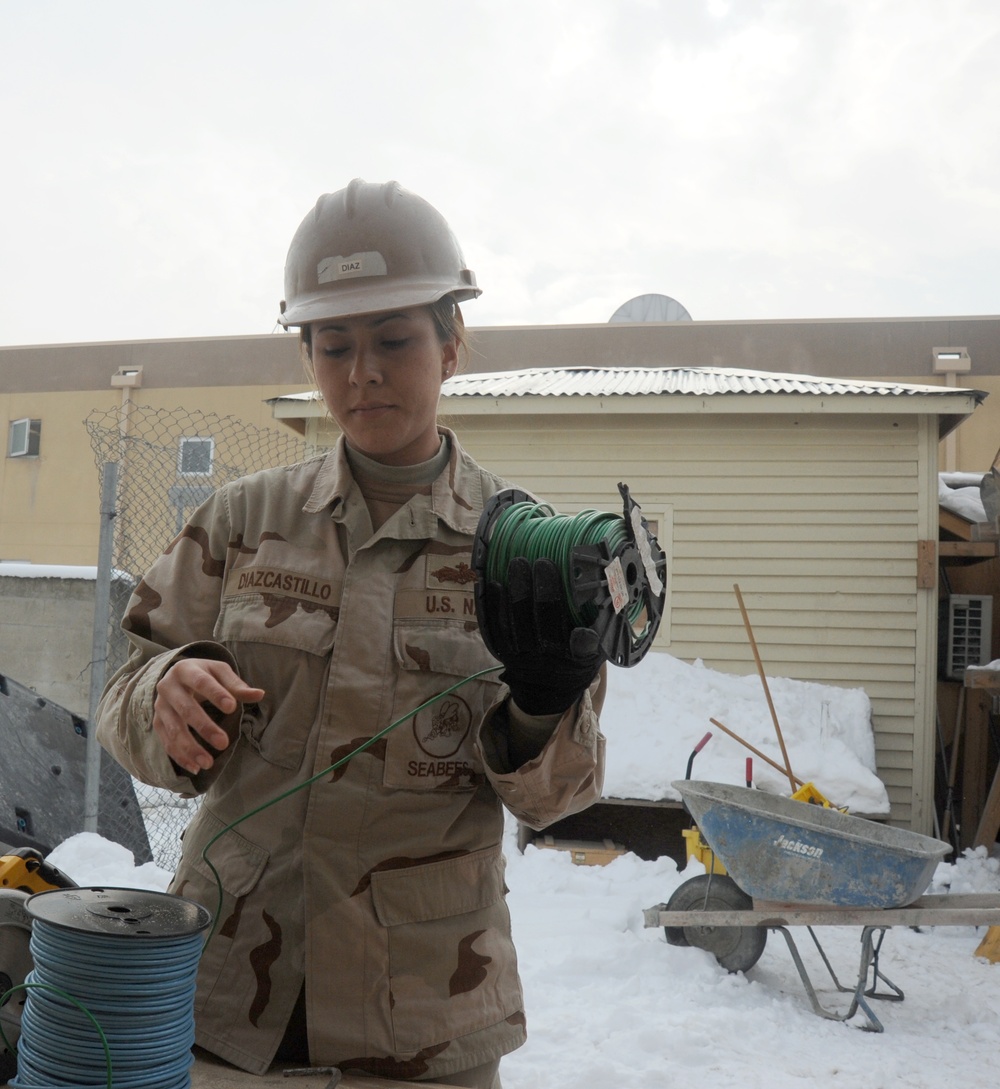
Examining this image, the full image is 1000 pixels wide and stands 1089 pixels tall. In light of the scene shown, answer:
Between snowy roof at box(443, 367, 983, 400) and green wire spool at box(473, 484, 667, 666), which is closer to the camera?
green wire spool at box(473, 484, 667, 666)

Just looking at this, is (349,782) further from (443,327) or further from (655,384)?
(655,384)

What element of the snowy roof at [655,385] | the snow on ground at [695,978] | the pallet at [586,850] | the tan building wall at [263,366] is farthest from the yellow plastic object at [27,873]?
the tan building wall at [263,366]

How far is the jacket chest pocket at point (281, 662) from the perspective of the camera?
1.69 metres

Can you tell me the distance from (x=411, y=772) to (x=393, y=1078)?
469mm

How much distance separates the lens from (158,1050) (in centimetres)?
138

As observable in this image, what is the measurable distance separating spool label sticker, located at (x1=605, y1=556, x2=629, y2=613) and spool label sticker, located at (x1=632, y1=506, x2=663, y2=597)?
6cm

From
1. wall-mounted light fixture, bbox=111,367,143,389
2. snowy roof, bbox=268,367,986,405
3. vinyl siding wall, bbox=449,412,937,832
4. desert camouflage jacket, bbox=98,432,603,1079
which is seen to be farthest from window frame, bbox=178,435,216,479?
desert camouflage jacket, bbox=98,432,603,1079

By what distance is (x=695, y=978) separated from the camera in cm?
568

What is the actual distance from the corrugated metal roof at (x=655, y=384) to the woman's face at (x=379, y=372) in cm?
872

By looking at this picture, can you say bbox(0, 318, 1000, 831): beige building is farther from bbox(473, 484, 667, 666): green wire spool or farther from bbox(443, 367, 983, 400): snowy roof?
bbox(473, 484, 667, 666): green wire spool

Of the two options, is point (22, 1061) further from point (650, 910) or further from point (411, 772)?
point (650, 910)

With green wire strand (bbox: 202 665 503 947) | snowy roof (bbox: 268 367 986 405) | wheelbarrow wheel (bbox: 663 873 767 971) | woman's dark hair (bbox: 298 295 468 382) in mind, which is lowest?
wheelbarrow wheel (bbox: 663 873 767 971)

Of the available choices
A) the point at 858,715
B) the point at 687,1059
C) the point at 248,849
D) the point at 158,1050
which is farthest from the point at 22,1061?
the point at 858,715

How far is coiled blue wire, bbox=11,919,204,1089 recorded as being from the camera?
52.9 inches
